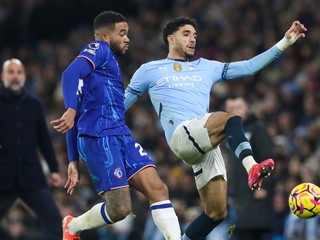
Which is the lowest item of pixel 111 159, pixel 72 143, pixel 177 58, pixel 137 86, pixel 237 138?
pixel 237 138

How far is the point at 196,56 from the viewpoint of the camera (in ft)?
60.1

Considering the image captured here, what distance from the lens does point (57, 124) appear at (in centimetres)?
820

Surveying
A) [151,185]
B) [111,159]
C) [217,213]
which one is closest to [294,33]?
[217,213]

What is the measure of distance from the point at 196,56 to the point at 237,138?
9.87 m

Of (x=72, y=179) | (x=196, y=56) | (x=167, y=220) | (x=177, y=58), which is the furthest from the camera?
(x=196, y=56)

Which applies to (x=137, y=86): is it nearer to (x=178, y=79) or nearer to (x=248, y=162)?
(x=178, y=79)

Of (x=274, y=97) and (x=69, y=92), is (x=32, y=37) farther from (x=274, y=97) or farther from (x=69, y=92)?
(x=69, y=92)

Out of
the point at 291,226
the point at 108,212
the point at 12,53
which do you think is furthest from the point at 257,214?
the point at 12,53

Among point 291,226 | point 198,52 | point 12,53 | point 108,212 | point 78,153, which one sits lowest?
point 291,226

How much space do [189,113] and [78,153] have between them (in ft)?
3.81

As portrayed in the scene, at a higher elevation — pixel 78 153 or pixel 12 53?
pixel 12 53

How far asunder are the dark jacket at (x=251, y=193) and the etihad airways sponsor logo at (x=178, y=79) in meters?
1.95

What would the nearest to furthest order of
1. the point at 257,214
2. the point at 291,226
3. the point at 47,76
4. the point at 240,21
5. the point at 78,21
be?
the point at 257,214, the point at 291,226, the point at 240,21, the point at 47,76, the point at 78,21

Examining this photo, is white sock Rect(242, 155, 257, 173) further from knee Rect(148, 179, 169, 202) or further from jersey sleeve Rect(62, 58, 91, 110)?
jersey sleeve Rect(62, 58, 91, 110)
